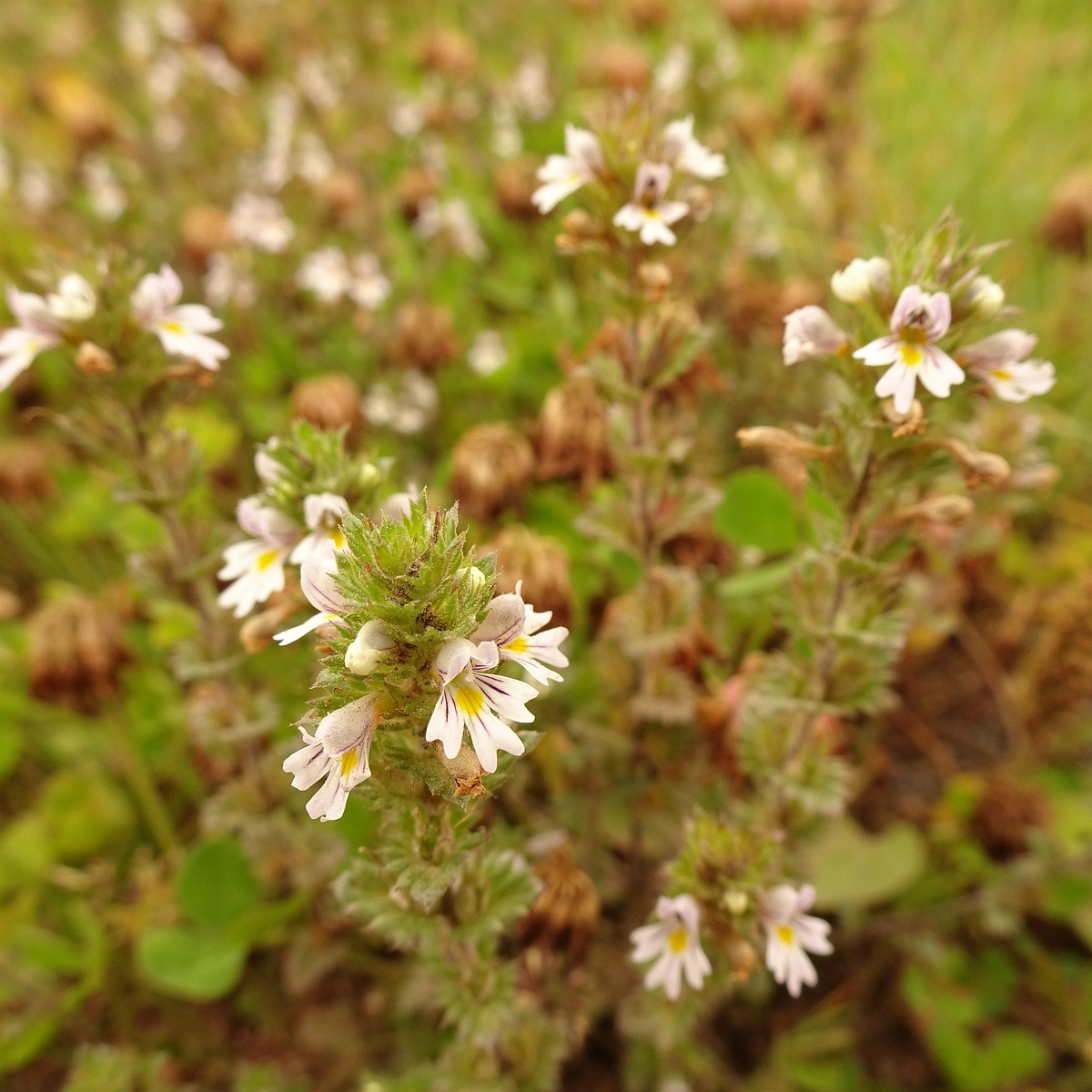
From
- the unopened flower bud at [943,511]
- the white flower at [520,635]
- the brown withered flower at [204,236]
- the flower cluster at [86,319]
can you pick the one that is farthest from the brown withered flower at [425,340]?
the white flower at [520,635]

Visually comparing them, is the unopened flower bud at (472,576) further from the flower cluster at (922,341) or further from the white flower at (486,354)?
the white flower at (486,354)

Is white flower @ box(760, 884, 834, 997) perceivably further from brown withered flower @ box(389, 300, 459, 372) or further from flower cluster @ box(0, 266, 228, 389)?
brown withered flower @ box(389, 300, 459, 372)

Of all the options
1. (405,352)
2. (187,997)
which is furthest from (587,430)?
(187,997)

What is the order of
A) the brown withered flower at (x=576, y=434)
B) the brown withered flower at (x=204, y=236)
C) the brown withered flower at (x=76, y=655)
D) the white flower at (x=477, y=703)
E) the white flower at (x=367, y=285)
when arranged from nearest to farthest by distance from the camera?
the white flower at (x=477, y=703)
the brown withered flower at (x=76, y=655)
the brown withered flower at (x=576, y=434)
the white flower at (x=367, y=285)
the brown withered flower at (x=204, y=236)

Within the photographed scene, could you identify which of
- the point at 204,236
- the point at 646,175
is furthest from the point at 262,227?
the point at 646,175

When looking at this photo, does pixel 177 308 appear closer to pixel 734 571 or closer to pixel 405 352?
pixel 405 352

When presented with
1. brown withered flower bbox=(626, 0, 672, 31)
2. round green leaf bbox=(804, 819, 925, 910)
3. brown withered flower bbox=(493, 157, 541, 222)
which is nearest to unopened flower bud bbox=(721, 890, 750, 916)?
round green leaf bbox=(804, 819, 925, 910)
